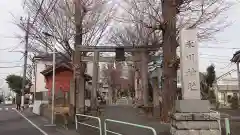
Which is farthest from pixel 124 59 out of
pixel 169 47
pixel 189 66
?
pixel 189 66

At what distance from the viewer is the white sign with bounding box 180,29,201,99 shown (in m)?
10.2

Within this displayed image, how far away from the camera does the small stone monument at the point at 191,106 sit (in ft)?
32.6

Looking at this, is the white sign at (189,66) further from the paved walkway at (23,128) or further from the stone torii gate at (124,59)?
the stone torii gate at (124,59)

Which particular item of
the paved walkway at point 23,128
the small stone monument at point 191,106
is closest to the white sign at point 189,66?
the small stone monument at point 191,106

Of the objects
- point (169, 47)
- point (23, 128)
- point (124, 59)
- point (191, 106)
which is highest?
point (124, 59)

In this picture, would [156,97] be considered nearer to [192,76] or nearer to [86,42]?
[86,42]

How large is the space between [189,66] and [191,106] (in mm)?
1222

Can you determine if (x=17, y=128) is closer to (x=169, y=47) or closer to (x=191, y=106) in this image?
(x=169, y=47)

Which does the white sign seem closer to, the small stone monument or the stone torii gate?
the small stone monument

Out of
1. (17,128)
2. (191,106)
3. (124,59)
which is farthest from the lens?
(124,59)

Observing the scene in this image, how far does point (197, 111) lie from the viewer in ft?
33.0

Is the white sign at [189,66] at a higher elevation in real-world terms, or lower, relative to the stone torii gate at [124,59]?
lower

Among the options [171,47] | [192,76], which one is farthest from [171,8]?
[192,76]

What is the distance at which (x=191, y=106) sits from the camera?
10.1 m
